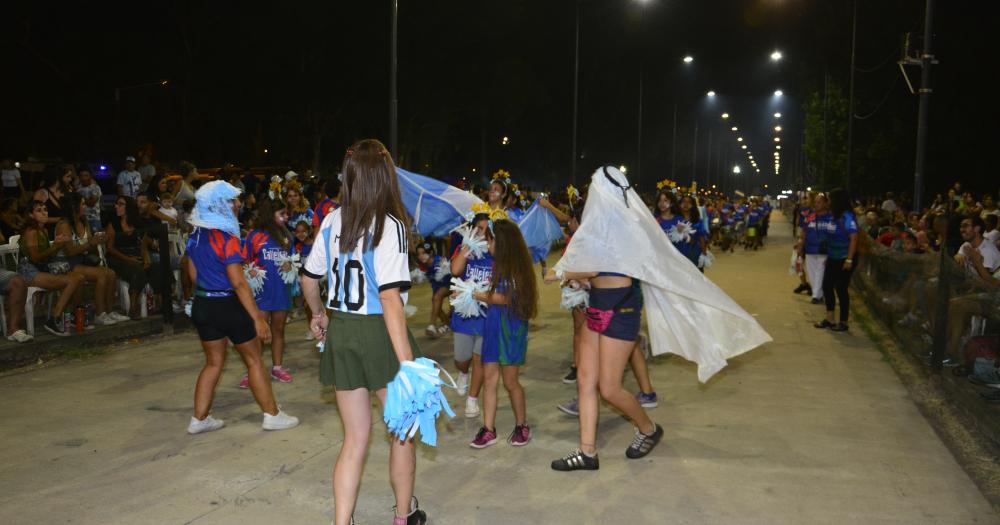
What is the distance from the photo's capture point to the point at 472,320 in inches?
245

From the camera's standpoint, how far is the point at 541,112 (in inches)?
1946

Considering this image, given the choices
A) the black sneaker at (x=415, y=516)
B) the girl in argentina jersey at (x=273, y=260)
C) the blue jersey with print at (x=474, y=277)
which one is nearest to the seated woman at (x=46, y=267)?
the girl in argentina jersey at (x=273, y=260)

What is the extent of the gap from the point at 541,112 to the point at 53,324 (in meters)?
41.9

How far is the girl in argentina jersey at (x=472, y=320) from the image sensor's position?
6.26 m

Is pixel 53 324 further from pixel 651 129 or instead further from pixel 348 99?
pixel 651 129

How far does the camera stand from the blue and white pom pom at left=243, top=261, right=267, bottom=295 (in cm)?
777

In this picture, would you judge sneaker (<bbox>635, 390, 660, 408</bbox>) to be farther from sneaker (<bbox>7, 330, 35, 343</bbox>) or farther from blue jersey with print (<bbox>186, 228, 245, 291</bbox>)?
sneaker (<bbox>7, 330, 35, 343</bbox>)

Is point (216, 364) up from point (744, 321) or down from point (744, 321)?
down

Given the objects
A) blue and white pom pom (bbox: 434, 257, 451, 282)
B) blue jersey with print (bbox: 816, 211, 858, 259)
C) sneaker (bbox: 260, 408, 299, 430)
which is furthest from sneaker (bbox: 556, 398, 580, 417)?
blue jersey with print (bbox: 816, 211, 858, 259)

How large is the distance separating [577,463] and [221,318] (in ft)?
8.94

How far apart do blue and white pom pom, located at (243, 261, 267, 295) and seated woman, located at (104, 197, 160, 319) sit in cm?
358

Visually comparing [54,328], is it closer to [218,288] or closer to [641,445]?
[218,288]

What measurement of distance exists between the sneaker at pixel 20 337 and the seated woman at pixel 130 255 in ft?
5.42

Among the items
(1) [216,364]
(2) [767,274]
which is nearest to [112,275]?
(1) [216,364]
